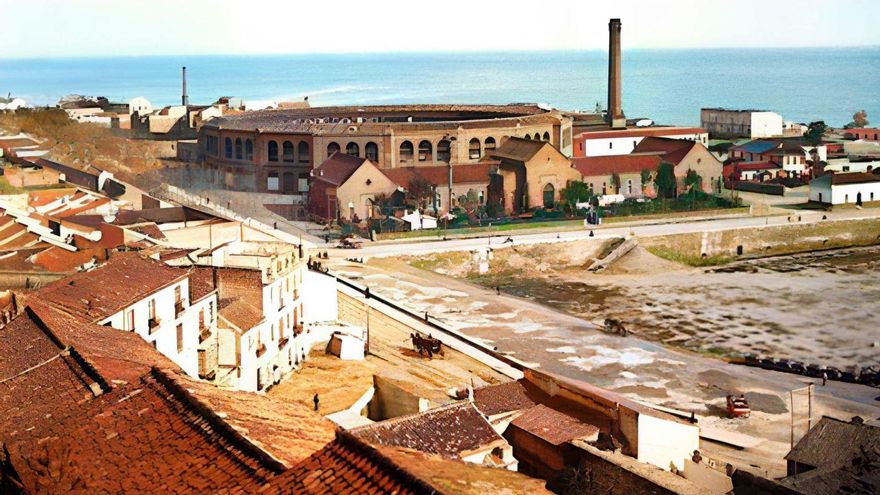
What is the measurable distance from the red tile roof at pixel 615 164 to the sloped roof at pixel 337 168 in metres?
12.8

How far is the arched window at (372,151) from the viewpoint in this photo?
74438 millimetres

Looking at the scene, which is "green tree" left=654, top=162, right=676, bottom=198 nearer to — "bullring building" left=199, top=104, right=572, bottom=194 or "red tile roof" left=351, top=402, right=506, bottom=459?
"bullring building" left=199, top=104, right=572, bottom=194

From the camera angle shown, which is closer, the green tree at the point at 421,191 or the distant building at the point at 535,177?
the green tree at the point at 421,191

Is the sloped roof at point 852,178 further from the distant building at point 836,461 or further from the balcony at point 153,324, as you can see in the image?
the balcony at point 153,324

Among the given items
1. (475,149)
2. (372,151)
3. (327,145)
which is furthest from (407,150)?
(327,145)

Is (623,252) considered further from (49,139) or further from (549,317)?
(49,139)

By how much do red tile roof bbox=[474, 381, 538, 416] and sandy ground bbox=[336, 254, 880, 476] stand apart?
14.5ft

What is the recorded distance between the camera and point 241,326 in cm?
2827

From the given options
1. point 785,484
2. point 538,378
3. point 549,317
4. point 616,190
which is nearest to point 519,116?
point 616,190

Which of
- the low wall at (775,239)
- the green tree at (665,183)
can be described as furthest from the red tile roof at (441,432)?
the green tree at (665,183)

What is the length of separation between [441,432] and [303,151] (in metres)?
53.9

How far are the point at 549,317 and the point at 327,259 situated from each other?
1287 centimetres

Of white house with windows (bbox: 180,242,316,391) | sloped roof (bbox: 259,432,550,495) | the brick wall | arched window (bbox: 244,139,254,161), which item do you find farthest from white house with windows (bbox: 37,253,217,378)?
arched window (bbox: 244,139,254,161)

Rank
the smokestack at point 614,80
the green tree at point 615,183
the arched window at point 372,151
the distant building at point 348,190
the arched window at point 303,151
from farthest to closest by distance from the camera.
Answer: the smokestack at point 614,80 < the arched window at point 372,151 < the arched window at point 303,151 < the green tree at point 615,183 < the distant building at point 348,190
